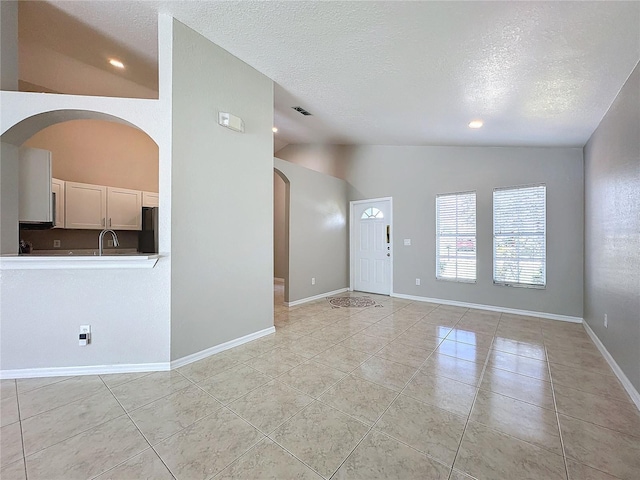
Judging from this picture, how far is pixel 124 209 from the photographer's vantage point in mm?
4914

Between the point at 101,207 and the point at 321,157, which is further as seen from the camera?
the point at 321,157

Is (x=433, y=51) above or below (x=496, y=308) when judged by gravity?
above

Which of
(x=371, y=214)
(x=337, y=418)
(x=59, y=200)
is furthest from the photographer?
(x=371, y=214)

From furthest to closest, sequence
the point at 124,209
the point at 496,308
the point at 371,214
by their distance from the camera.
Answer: the point at 371,214 → the point at 124,209 → the point at 496,308

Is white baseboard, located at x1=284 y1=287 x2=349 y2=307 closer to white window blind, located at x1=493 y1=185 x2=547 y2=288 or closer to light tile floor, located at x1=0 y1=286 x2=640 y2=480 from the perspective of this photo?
light tile floor, located at x1=0 y1=286 x2=640 y2=480

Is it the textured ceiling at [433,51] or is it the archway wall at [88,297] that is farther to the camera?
the archway wall at [88,297]

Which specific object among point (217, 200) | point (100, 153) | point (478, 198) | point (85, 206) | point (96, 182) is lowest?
point (217, 200)

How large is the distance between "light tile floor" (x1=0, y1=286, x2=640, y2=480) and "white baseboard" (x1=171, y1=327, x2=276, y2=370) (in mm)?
81

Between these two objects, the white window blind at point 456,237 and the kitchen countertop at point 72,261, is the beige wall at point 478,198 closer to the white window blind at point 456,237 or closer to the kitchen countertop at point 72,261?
the white window blind at point 456,237

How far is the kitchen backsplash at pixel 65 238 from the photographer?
4.15m

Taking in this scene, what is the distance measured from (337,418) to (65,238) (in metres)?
5.31

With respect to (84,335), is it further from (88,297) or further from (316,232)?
(316,232)

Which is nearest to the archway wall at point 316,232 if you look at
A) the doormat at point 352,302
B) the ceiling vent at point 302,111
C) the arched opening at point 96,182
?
the doormat at point 352,302

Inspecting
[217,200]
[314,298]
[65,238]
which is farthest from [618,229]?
[65,238]
